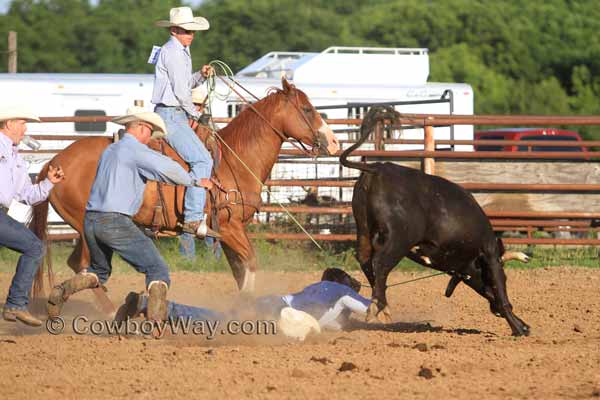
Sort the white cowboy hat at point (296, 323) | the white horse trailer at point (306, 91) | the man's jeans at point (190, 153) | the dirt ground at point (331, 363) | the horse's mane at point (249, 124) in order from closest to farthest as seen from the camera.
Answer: the dirt ground at point (331, 363)
the white cowboy hat at point (296, 323)
the man's jeans at point (190, 153)
the horse's mane at point (249, 124)
the white horse trailer at point (306, 91)

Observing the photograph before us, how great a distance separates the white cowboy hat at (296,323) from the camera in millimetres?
6824

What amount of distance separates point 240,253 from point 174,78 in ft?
4.97

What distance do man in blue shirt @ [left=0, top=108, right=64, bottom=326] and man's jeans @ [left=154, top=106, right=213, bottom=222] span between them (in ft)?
3.90

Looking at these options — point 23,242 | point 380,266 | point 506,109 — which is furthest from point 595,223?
point 506,109

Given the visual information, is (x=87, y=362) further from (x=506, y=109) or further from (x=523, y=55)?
(x=523, y=55)

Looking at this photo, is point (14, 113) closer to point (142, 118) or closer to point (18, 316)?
point (142, 118)

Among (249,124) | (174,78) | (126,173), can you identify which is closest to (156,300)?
(126,173)

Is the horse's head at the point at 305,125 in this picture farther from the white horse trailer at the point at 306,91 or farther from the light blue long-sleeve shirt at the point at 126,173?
the white horse trailer at the point at 306,91

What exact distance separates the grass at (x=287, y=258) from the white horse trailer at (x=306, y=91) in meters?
1.31

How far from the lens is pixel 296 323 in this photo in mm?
6832

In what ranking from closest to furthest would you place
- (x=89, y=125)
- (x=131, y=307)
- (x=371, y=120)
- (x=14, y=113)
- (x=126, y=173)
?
(x=126, y=173) → (x=131, y=307) → (x=14, y=113) → (x=371, y=120) → (x=89, y=125)

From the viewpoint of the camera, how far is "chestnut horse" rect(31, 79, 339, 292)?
26.9 feet

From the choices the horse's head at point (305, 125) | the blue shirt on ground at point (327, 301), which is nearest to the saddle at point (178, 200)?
the horse's head at point (305, 125)

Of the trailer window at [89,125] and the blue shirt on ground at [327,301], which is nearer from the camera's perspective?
the blue shirt on ground at [327,301]
